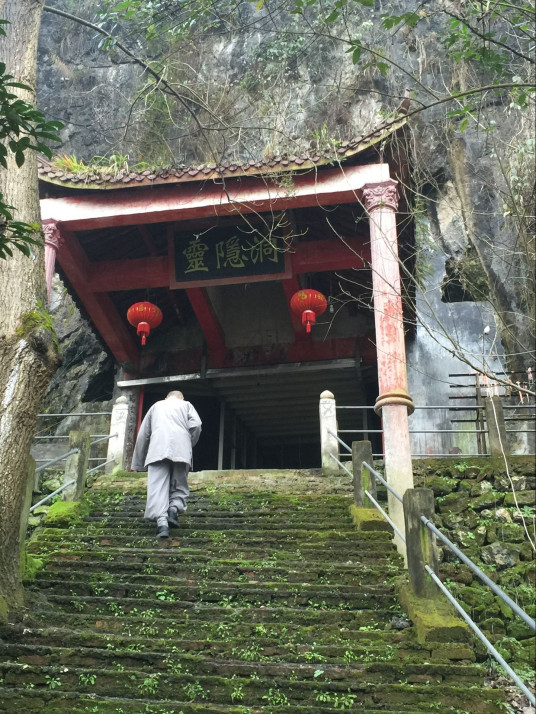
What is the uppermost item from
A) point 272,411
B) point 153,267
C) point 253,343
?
point 153,267

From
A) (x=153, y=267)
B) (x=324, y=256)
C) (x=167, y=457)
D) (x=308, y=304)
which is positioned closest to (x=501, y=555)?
(x=167, y=457)

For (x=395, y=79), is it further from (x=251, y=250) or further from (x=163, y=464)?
(x=163, y=464)

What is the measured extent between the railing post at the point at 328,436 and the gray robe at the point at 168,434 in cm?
218

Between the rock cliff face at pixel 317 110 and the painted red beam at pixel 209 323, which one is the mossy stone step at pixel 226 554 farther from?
the rock cliff face at pixel 317 110

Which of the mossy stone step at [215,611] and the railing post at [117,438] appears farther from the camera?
the railing post at [117,438]

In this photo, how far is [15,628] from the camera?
462 cm

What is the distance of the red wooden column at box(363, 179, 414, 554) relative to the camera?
25.1 feet

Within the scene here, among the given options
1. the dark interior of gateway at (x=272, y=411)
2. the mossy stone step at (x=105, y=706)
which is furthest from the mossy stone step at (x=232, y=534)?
the dark interior of gateway at (x=272, y=411)

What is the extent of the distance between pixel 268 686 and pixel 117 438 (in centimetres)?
585

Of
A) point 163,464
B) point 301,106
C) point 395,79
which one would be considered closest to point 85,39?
point 301,106

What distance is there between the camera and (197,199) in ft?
32.3

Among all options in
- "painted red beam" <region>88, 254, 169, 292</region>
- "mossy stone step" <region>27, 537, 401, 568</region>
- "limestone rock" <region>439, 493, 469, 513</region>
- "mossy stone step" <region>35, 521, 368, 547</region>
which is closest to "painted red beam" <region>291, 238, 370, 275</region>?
"painted red beam" <region>88, 254, 169, 292</region>

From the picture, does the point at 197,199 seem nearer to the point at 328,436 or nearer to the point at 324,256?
the point at 324,256

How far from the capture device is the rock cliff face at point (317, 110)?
13.4 metres
